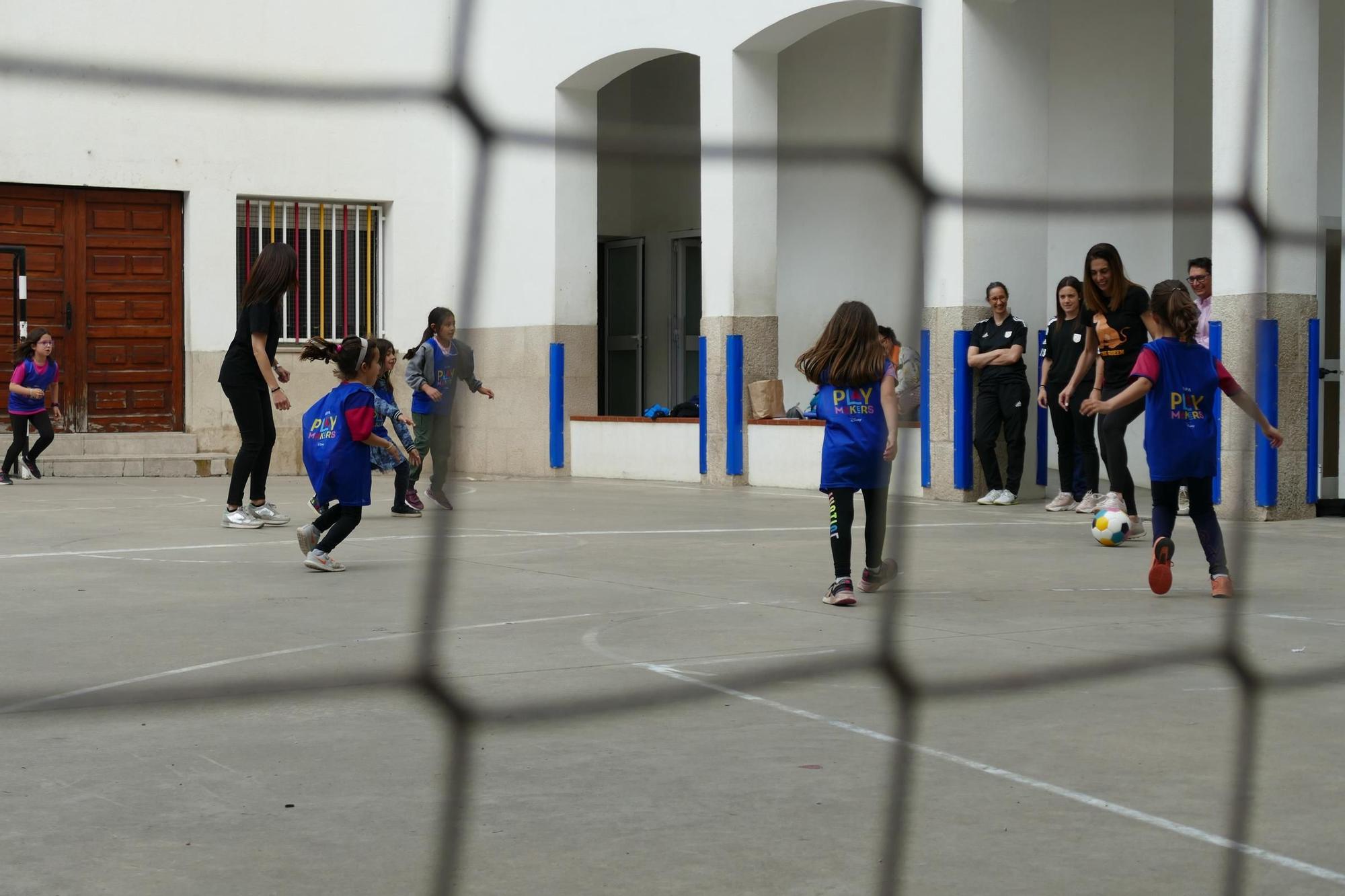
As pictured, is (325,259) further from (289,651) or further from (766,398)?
(289,651)

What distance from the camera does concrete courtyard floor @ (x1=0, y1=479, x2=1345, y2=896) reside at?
2805 millimetres

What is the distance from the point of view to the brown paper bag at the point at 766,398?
12312mm

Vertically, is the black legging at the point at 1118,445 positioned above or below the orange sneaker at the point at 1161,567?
above

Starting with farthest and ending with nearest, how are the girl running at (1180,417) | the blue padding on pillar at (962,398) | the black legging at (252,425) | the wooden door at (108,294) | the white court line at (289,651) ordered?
the blue padding on pillar at (962,398)
the black legging at (252,425)
the wooden door at (108,294)
the girl running at (1180,417)
the white court line at (289,651)

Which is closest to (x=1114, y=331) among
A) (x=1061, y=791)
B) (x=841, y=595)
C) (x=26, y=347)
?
(x=841, y=595)

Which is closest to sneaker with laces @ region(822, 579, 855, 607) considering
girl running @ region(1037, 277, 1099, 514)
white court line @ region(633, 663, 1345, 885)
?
white court line @ region(633, 663, 1345, 885)

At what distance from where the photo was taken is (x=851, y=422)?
5910mm

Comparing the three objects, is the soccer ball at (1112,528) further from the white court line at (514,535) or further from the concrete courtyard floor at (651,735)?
the white court line at (514,535)

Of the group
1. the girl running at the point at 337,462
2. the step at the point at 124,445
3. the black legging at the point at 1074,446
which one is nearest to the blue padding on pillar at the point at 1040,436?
the black legging at the point at 1074,446

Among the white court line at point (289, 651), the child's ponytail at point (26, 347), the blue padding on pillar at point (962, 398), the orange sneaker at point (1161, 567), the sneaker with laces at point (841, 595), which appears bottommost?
the white court line at point (289, 651)

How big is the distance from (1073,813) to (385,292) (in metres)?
8.95

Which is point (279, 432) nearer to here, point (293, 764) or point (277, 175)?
point (277, 175)

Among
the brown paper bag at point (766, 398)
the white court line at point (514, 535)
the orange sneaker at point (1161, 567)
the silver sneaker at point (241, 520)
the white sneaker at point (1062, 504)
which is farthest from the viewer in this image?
the brown paper bag at point (766, 398)

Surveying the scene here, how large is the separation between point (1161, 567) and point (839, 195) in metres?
9.11
